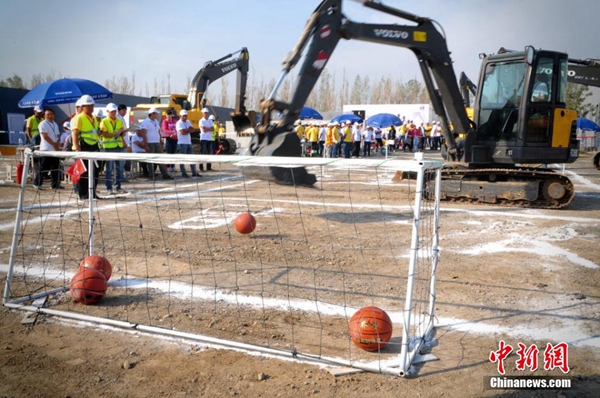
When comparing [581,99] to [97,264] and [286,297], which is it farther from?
[97,264]

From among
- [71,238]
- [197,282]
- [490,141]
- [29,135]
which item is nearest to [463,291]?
[197,282]

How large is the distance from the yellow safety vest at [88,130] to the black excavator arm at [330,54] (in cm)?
422

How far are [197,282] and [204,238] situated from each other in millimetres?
1992

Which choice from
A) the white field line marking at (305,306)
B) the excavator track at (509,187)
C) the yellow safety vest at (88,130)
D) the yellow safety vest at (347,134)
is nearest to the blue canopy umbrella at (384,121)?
the yellow safety vest at (347,134)

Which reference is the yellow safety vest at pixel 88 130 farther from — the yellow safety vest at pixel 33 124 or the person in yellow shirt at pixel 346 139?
the person in yellow shirt at pixel 346 139

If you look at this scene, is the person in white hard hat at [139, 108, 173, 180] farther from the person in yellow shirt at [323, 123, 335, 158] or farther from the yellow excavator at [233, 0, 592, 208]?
the person in yellow shirt at [323, 123, 335, 158]

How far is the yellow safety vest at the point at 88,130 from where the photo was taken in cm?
1005

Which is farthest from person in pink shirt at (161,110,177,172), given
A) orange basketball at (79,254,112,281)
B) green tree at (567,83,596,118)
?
green tree at (567,83,596,118)

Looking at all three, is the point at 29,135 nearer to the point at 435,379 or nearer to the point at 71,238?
the point at 71,238

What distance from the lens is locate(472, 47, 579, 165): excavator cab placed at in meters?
10.4

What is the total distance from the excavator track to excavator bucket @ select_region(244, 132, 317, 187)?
3461 millimetres

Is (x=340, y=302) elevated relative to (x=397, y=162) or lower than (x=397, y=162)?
lower

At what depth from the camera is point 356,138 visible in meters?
28.1

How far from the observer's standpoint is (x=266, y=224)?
28.1 feet
